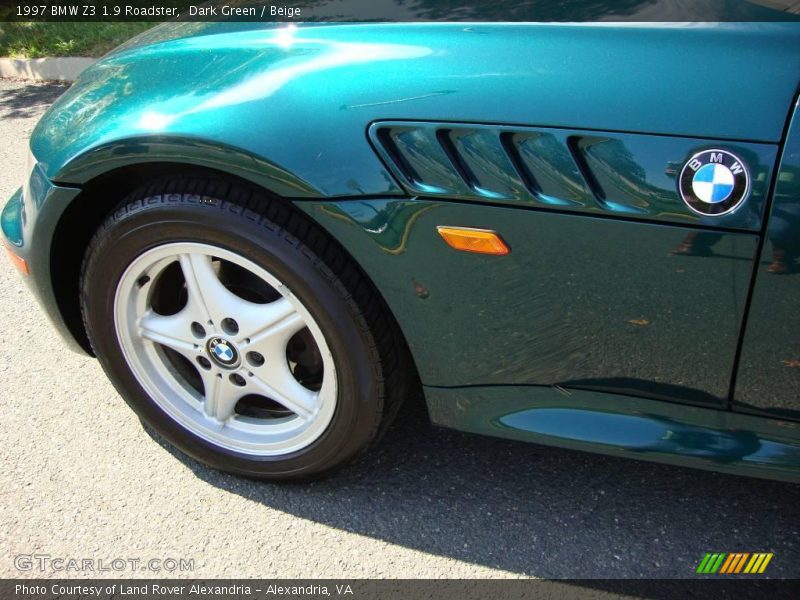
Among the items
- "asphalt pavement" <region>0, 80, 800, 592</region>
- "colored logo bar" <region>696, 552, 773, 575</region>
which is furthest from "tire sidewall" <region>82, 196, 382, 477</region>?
"colored logo bar" <region>696, 552, 773, 575</region>

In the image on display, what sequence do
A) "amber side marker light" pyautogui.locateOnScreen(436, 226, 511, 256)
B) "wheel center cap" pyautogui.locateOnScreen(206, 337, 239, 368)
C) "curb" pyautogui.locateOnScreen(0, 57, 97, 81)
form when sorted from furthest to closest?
1. "curb" pyautogui.locateOnScreen(0, 57, 97, 81)
2. "wheel center cap" pyautogui.locateOnScreen(206, 337, 239, 368)
3. "amber side marker light" pyautogui.locateOnScreen(436, 226, 511, 256)

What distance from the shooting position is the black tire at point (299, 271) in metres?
1.83

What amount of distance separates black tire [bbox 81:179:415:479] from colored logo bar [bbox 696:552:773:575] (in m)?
0.87

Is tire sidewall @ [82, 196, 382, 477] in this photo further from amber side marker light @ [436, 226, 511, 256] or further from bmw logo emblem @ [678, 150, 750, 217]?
bmw logo emblem @ [678, 150, 750, 217]

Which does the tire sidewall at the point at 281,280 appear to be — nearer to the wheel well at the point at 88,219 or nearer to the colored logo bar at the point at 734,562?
the wheel well at the point at 88,219

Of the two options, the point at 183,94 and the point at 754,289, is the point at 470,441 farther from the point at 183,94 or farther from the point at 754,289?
the point at 183,94

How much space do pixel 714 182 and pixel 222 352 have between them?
1281 mm

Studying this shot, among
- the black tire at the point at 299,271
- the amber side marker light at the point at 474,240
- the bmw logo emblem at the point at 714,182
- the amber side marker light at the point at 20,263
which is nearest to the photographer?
the bmw logo emblem at the point at 714,182

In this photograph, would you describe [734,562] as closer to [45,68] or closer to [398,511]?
[398,511]

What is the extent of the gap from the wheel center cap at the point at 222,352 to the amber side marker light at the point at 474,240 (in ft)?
2.36

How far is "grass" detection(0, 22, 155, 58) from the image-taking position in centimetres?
573

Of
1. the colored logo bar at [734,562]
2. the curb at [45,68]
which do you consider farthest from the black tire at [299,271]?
the curb at [45,68]

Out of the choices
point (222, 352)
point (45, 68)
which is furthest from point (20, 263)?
point (45, 68)

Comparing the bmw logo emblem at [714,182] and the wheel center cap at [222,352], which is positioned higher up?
the bmw logo emblem at [714,182]
